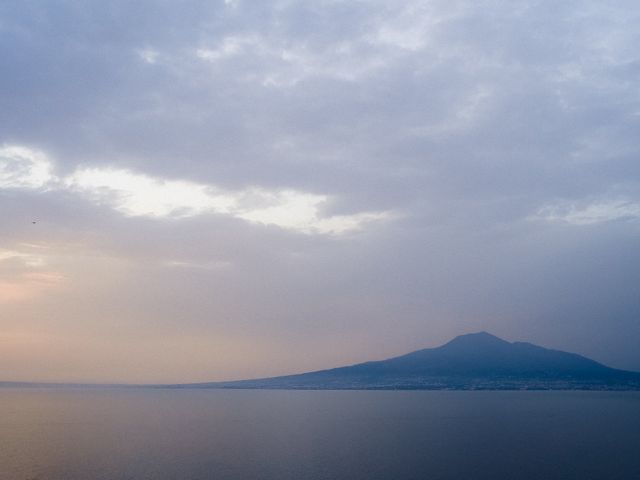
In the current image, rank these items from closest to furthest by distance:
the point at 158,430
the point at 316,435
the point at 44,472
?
the point at 44,472, the point at 316,435, the point at 158,430

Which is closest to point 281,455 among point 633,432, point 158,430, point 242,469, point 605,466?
point 242,469

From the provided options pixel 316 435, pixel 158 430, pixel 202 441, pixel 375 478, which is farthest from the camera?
pixel 158 430

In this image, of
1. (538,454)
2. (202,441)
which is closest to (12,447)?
(202,441)

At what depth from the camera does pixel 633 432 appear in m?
74.3

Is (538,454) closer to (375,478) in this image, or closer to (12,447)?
(375,478)

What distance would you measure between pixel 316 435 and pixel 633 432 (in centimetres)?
4111

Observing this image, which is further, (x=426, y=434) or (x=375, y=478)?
(x=426, y=434)

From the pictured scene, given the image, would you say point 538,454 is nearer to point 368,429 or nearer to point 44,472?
point 368,429

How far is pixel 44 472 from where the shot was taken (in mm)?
43969

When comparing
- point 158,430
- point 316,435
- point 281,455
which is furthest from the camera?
point 158,430

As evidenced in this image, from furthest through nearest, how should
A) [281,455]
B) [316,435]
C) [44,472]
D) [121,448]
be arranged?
[316,435]
[121,448]
[281,455]
[44,472]

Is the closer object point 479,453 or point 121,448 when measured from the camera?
point 479,453

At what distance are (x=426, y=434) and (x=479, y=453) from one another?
1868cm

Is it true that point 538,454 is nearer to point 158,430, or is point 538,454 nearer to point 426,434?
point 426,434
